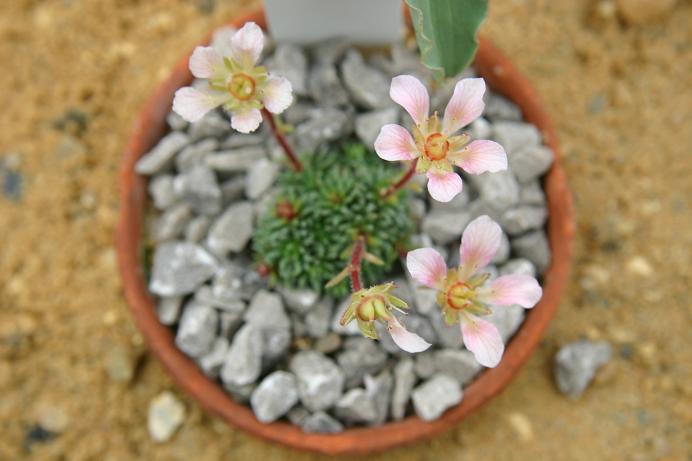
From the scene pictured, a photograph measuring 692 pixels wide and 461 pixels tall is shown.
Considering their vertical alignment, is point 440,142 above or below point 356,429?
above

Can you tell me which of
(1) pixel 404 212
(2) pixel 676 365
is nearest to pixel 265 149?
(1) pixel 404 212

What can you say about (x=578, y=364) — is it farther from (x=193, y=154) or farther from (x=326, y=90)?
(x=193, y=154)

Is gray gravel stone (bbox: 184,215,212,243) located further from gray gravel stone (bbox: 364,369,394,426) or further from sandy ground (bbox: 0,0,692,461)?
gray gravel stone (bbox: 364,369,394,426)

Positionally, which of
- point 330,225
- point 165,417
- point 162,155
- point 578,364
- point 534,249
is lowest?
point 578,364

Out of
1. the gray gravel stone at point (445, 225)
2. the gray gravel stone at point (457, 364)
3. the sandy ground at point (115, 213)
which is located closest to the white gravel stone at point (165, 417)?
the sandy ground at point (115, 213)

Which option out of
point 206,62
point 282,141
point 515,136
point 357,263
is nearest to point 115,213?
point 282,141
